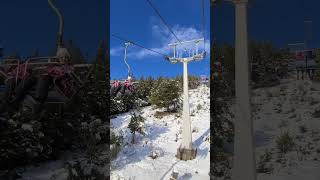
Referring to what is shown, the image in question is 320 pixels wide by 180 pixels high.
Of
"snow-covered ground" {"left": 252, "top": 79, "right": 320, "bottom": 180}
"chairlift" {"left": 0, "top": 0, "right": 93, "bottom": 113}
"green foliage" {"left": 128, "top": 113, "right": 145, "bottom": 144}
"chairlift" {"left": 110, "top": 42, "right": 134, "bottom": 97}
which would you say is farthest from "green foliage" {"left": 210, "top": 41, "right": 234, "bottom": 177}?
"chairlift" {"left": 0, "top": 0, "right": 93, "bottom": 113}

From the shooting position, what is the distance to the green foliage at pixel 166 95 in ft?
11.9

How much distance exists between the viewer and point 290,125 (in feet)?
8.56

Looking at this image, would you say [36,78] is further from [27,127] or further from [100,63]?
[100,63]

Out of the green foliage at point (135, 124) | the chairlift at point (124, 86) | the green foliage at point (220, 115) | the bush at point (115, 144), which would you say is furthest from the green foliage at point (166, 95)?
the green foliage at point (220, 115)

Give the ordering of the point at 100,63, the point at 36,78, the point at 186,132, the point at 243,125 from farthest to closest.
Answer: the point at 186,132, the point at 100,63, the point at 36,78, the point at 243,125

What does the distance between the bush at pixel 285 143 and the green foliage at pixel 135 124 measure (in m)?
1.28

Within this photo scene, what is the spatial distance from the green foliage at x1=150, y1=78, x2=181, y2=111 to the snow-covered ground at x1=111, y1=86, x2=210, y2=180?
0.50ft

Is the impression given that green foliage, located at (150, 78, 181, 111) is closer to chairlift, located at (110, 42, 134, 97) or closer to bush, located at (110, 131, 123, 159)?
chairlift, located at (110, 42, 134, 97)

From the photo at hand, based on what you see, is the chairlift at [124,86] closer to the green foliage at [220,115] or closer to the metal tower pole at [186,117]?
the metal tower pole at [186,117]

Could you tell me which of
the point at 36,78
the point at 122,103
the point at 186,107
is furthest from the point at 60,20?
the point at 186,107

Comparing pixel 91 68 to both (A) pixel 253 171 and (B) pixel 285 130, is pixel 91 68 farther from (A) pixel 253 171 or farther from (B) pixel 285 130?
(B) pixel 285 130

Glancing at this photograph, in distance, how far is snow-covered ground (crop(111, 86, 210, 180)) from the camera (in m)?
3.07

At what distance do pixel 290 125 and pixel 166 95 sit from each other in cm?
146

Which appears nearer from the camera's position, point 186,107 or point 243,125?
point 243,125
